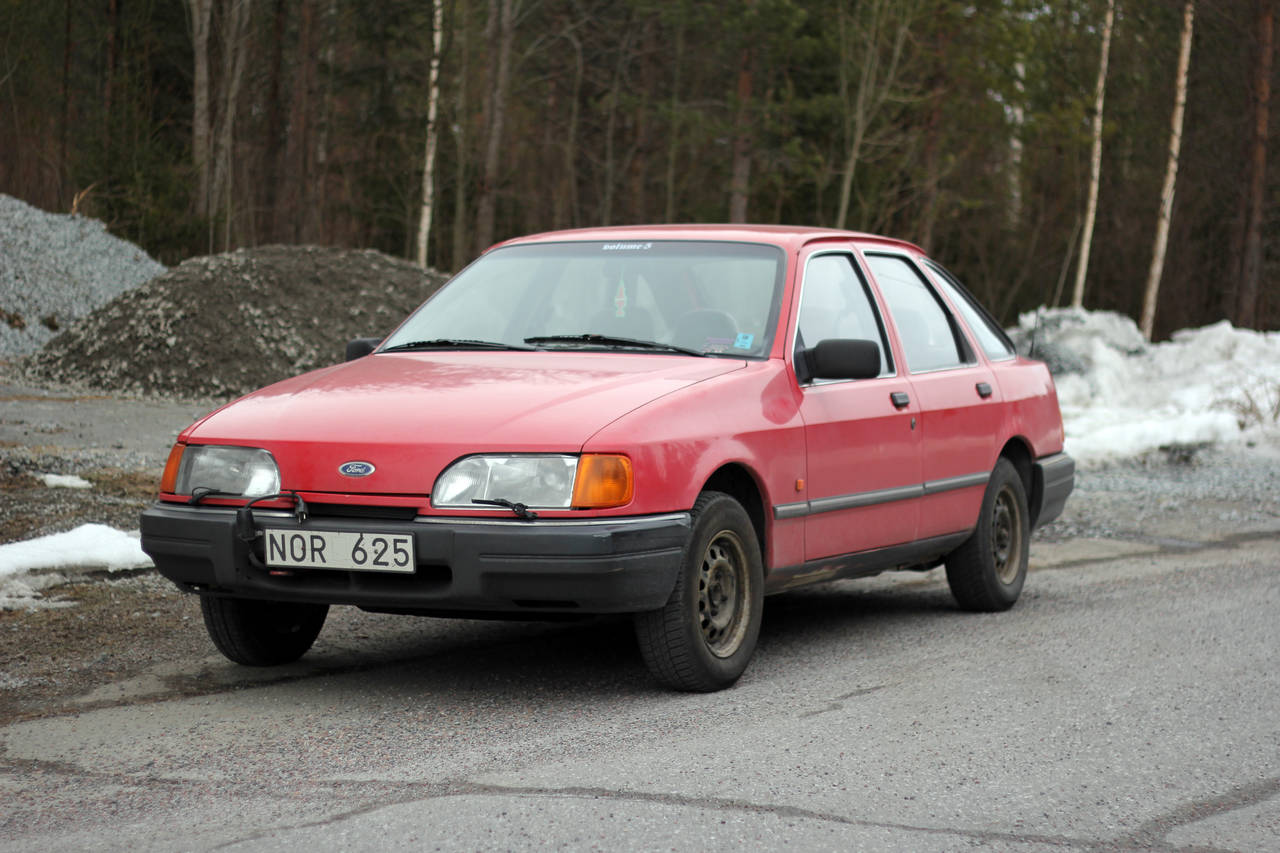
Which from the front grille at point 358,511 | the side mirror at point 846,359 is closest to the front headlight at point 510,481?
the front grille at point 358,511

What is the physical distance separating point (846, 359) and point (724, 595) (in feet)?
3.39

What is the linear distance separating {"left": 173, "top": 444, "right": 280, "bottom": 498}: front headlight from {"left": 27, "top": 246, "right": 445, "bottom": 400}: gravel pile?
12.0 meters

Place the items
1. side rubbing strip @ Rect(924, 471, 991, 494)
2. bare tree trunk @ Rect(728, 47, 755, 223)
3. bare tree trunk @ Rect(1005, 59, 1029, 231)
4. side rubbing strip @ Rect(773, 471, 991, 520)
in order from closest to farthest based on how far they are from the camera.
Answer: side rubbing strip @ Rect(773, 471, 991, 520)
side rubbing strip @ Rect(924, 471, 991, 494)
bare tree trunk @ Rect(728, 47, 755, 223)
bare tree trunk @ Rect(1005, 59, 1029, 231)

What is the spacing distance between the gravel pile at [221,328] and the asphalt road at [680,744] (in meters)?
11.2

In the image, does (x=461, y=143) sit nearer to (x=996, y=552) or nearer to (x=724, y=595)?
(x=996, y=552)

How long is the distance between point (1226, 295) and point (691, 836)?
129 ft

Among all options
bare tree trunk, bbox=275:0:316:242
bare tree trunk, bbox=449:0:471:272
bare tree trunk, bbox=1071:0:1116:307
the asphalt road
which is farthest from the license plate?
bare tree trunk, bbox=1071:0:1116:307

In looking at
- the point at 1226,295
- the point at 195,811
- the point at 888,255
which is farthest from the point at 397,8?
the point at 195,811

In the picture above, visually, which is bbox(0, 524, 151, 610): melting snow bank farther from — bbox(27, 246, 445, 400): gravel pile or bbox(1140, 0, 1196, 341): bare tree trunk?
bbox(1140, 0, 1196, 341): bare tree trunk

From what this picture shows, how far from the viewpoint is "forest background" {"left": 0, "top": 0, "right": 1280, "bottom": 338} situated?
29.8 m

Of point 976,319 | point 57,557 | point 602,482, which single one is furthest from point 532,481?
point 976,319

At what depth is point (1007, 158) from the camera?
4322 cm

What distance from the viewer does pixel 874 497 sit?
20.3 ft

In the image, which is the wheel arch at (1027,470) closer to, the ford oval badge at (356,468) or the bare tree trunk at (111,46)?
the ford oval badge at (356,468)
